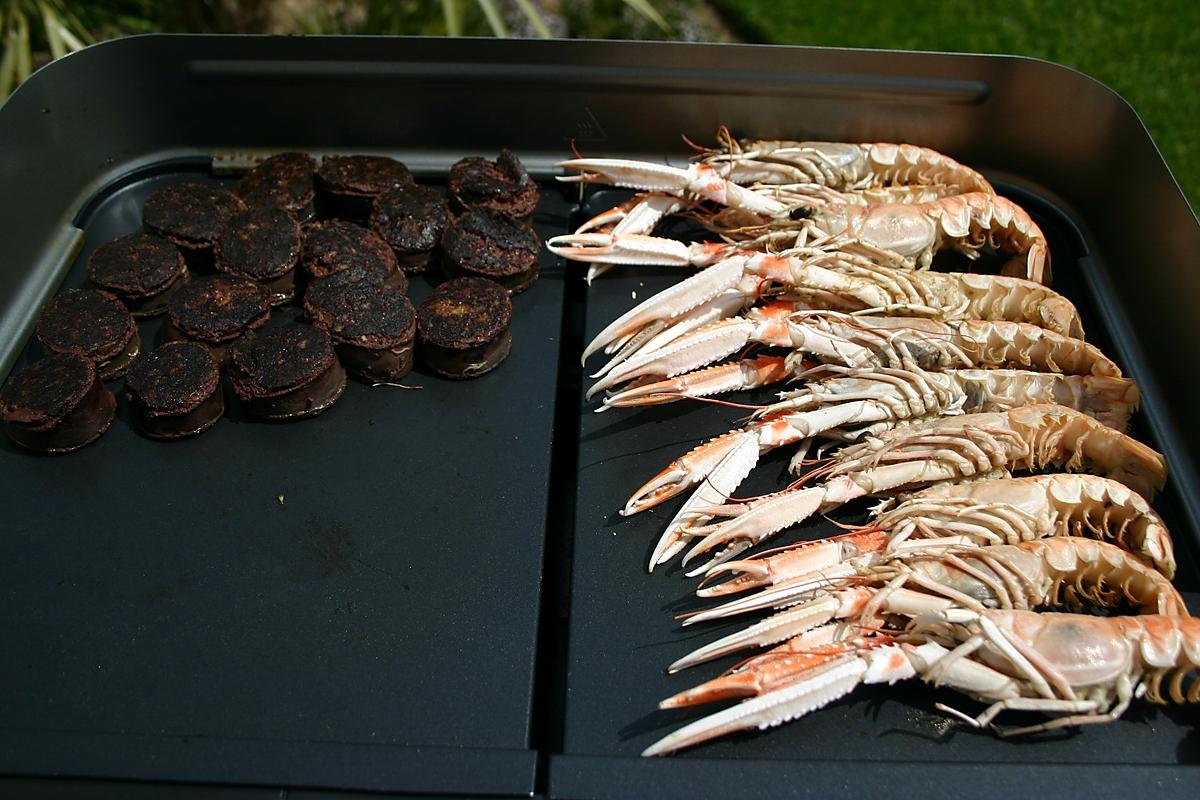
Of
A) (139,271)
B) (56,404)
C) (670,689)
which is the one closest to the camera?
(670,689)

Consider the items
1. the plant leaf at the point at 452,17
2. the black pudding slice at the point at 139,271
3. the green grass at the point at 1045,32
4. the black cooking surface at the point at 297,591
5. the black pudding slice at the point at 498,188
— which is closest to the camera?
the black cooking surface at the point at 297,591

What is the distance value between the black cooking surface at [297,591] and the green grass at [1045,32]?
4.35 metres

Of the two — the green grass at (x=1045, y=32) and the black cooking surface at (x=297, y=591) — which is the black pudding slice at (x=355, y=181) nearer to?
the black cooking surface at (x=297, y=591)

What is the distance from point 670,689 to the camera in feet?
8.84

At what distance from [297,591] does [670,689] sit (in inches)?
44.1

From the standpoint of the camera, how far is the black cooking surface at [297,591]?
2521 millimetres

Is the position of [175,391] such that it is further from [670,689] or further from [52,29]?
[52,29]

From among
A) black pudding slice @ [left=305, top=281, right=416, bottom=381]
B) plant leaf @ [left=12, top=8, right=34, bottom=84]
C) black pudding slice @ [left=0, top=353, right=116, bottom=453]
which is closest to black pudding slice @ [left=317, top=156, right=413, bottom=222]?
black pudding slice @ [left=305, top=281, right=416, bottom=381]

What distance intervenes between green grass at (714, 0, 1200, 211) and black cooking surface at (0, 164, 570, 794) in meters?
4.35

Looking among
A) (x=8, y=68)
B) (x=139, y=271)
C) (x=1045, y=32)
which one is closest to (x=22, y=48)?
(x=8, y=68)

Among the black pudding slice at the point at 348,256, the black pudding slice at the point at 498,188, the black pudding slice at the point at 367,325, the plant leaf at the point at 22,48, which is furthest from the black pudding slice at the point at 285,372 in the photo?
the plant leaf at the point at 22,48

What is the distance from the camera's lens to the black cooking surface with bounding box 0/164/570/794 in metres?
2.52

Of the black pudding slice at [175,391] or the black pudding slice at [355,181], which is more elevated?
the black pudding slice at [355,181]

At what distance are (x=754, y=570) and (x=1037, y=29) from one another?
5.60 metres
